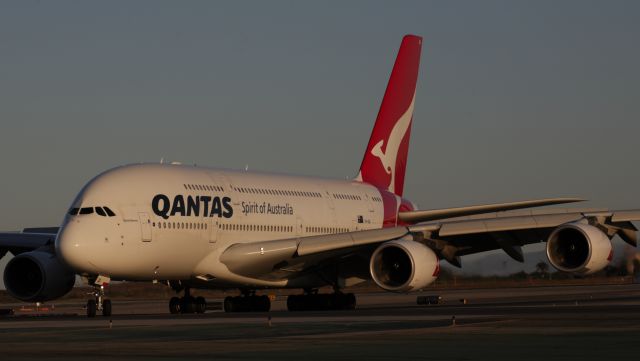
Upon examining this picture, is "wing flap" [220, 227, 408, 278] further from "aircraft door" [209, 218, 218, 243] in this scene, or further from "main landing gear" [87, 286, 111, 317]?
"main landing gear" [87, 286, 111, 317]

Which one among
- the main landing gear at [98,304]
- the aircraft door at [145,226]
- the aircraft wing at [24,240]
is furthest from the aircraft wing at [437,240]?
the aircraft wing at [24,240]

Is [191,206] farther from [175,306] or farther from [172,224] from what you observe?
[175,306]

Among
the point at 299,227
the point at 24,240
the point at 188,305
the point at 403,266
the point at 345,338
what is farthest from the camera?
the point at 299,227

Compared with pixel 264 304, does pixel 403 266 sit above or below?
above

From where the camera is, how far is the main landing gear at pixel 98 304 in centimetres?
2739

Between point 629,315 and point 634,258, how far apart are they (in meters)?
28.7

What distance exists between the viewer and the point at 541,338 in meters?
16.5

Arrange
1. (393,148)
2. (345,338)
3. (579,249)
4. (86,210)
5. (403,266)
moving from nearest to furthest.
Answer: (345,338) < (86,210) < (579,249) < (403,266) < (393,148)

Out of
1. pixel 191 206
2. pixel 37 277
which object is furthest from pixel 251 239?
pixel 37 277

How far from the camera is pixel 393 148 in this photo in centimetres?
4100

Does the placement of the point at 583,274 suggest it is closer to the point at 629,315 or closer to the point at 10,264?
the point at 629,315

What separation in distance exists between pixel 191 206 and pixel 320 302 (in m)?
5.48

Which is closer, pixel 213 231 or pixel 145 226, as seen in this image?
pixel 145 226

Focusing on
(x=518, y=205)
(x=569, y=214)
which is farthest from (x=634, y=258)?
(x=569, y=214)
